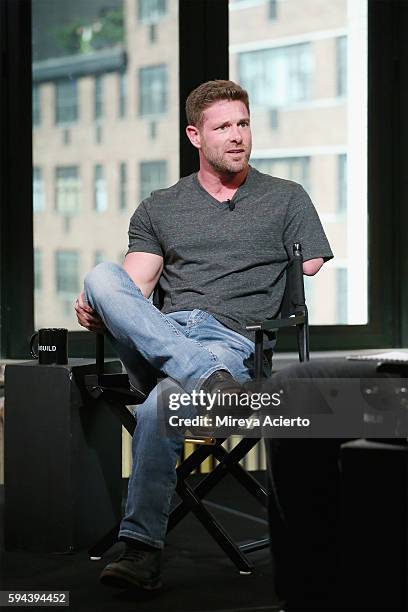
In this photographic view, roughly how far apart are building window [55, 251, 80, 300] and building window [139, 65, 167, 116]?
0.68 m

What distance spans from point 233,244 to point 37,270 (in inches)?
50.8

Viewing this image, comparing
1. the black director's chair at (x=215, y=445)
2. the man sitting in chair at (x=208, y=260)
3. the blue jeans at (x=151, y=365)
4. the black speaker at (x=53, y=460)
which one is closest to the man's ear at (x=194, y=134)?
the man sitting in chair at (x=208, y=260)

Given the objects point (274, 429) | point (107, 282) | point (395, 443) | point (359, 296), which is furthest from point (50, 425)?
point (359, 296)

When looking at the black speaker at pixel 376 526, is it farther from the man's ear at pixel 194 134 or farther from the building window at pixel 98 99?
the building window at pixel 98 99

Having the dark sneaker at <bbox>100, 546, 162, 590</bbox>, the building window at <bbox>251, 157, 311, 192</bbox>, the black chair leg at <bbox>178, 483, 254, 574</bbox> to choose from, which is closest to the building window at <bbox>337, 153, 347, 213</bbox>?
the building window at <bbox>251, 157, 311, 192</bbox>

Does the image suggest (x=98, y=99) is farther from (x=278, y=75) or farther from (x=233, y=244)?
(x=233, y=244)

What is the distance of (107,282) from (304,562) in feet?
3.49

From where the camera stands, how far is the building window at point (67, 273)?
13.3ft

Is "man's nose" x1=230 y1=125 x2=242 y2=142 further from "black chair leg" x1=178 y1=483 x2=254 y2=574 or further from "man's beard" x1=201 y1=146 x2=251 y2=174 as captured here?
"black chair leg" x1=178 y1=483 x2=254 y2=574

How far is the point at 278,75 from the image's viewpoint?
425 centimetres

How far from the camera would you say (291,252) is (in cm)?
300

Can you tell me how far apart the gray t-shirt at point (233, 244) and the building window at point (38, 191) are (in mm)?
1037

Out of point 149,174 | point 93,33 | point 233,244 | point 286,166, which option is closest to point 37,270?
point 149,174

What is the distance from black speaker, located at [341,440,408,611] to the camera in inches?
68.1
